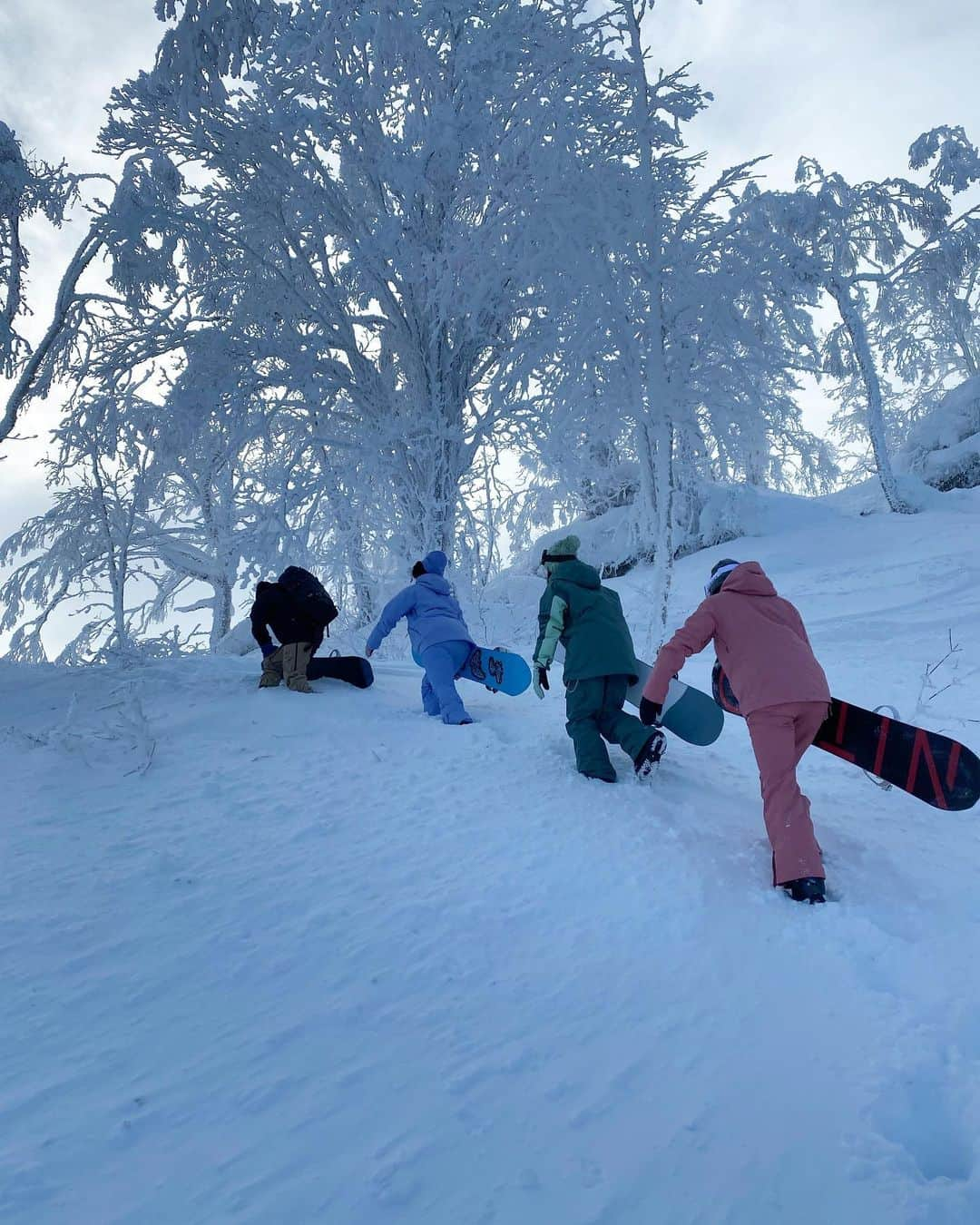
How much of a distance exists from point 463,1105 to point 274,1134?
18.2 inches

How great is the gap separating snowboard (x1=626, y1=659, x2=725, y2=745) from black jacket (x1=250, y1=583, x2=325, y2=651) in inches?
129

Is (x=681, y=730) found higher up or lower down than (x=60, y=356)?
lower down

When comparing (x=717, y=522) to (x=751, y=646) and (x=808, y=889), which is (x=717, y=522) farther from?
(x=808, y=889)

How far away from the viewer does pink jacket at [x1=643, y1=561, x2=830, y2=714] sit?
11.0 feet

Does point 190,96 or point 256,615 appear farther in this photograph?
point 190,96

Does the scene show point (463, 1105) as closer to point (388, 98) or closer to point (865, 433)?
point (388, 98)

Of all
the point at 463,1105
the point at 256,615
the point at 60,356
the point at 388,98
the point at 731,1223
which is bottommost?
the point at 731,1223

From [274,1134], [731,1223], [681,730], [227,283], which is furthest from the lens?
[227,283]

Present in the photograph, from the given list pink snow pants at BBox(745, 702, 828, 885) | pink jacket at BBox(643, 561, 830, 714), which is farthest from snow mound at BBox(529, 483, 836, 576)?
pink snow pants at BBox(745, 702, 828, 885)

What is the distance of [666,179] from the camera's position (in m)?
8.11

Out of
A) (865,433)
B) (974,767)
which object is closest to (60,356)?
(974,767)

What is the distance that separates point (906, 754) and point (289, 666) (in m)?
4.74

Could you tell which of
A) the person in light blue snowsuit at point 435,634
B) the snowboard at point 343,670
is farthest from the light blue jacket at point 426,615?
the snowboard at point 343,670

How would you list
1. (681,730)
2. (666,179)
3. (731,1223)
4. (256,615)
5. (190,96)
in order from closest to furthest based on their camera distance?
(731,1223) → (681,730) → (256,615) → (190,96) → (666,179)
